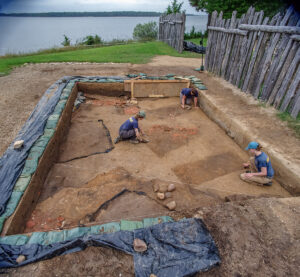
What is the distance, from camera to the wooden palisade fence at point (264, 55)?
5.66 metres

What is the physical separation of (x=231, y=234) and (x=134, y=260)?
4.57 ft

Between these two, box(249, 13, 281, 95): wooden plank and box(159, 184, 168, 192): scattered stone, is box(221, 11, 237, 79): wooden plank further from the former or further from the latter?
box(159, 184, 168, 192): scattered stone

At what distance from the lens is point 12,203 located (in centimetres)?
336

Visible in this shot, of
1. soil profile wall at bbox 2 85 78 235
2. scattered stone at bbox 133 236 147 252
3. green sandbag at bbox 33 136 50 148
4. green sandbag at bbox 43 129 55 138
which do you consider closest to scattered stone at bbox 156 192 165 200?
scattered stone at bbox 133 236 147 252

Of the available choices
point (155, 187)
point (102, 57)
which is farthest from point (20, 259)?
point (102, 57)

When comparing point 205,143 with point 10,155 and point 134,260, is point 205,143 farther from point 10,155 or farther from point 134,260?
point 10,155

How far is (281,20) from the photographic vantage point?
591 centimetres

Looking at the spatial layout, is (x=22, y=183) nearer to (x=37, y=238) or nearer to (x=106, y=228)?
(x=37, y=238)

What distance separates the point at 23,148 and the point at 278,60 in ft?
23.5

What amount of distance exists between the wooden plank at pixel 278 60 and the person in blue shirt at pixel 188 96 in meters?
2.32

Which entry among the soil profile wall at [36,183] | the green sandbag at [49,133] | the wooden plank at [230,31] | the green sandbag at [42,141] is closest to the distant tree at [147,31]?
the wooden plank at [230,31]

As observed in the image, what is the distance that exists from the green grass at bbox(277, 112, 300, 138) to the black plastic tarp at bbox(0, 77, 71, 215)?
637 centimetres

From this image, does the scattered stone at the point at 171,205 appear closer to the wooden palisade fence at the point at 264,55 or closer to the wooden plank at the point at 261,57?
the wooden palisade fence at the point at 264,55

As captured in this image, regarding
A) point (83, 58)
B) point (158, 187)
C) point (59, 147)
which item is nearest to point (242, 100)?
point (158, 187)
